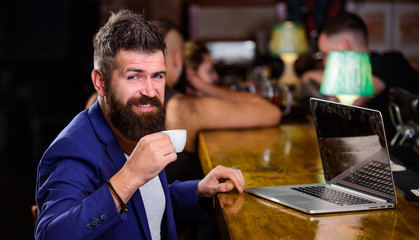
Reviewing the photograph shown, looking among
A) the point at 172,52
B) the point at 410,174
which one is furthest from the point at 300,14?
the point at 410,174

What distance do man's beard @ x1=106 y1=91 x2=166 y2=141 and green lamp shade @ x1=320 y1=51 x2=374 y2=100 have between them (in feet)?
3.79

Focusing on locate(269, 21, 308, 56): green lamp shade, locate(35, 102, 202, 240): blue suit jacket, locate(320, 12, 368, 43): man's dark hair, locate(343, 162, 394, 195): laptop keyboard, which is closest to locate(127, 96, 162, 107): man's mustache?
locate(35, 102, 202, 240): blue suit jacket

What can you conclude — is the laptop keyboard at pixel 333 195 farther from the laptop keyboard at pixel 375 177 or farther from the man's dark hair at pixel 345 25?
the man's dark hair at pixel 345 25

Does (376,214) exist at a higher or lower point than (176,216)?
higher

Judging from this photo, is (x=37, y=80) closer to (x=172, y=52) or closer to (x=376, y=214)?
(x=172, y=52)

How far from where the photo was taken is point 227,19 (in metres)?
6.15

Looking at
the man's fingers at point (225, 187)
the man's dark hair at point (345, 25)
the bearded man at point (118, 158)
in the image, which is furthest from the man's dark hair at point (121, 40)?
the man's dark hair at point (345, 25)

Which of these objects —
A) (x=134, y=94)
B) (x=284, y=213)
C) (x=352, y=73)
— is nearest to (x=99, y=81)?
(x=134, y=94)

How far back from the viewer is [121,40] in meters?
1.37

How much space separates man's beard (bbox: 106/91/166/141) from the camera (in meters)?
1.37

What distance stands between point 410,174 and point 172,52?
158 centimetres

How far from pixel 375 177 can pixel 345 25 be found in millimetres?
2043

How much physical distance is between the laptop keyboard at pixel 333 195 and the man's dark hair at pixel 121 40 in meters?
0.59

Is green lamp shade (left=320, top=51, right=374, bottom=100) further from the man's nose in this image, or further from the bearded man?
the man's nose
